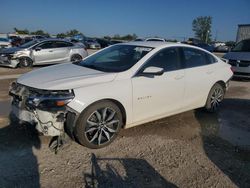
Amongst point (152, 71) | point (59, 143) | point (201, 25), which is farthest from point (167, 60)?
point (201, 25)

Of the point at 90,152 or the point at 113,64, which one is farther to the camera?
the point at 113,64

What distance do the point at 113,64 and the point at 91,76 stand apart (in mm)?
748

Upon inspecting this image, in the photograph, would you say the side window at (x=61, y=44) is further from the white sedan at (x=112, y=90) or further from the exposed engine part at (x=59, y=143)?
the exposed engine part at (x=59, y=143)

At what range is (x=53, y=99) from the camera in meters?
3.54

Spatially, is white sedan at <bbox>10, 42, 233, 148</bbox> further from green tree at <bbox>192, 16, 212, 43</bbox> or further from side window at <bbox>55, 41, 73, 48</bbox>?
green tree at <bbox>192, 16, 212, 43</bbox>

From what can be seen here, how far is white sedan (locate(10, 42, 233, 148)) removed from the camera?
3.60m

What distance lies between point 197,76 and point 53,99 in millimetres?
2937

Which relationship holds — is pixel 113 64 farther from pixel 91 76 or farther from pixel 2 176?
pixel 2 176

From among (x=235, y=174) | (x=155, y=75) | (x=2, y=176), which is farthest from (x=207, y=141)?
(x=2, y=176)

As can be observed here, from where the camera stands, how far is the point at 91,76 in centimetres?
396

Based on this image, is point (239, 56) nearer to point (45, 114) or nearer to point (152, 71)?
point (152, 71)

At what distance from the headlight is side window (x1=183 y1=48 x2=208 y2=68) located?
2545 millimetres

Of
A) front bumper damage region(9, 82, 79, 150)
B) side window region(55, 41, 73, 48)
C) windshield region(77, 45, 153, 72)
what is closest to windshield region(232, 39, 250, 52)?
windshield region(77, 45, 153, 72)

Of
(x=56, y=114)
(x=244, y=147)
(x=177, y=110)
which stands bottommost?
(x=244, y=147)
